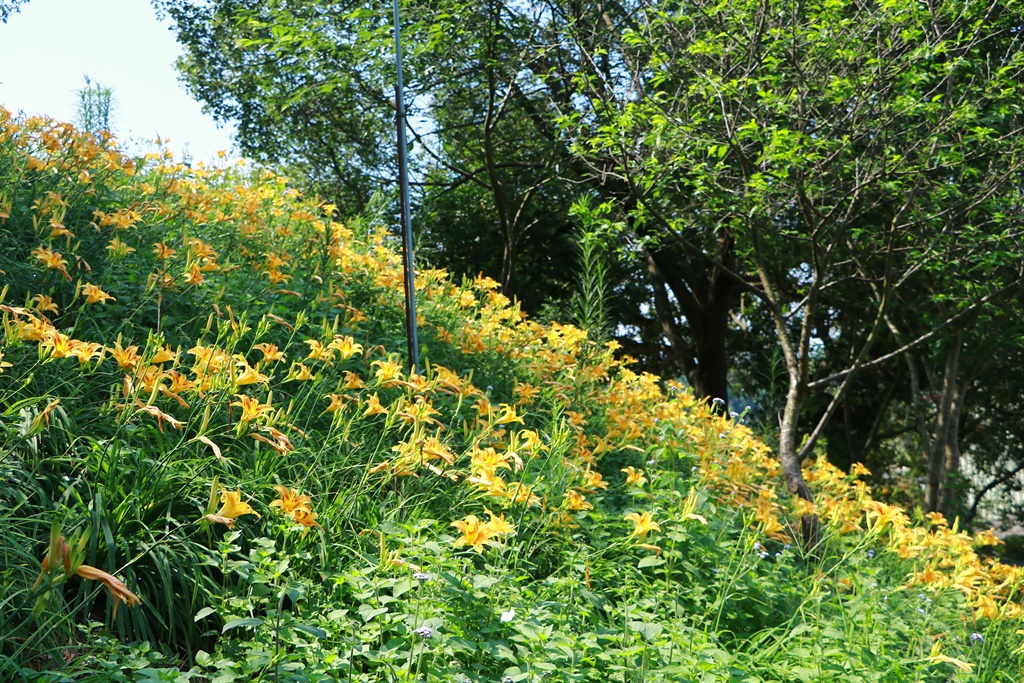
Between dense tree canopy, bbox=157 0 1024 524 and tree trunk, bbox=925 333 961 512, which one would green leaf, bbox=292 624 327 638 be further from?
tree trunk, bbox=925 333 961 512

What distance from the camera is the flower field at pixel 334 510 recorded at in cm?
226

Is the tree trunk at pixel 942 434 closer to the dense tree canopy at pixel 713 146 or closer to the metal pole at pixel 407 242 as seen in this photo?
the dense tree canopy at pixel 713 146

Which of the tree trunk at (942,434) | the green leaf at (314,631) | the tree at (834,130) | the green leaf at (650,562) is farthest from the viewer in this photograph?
the tree trunk at (942,434)

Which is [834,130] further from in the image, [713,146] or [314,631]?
[314,631]

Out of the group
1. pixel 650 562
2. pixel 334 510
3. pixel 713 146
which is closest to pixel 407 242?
pixel 334 510

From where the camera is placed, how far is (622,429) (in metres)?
3.85

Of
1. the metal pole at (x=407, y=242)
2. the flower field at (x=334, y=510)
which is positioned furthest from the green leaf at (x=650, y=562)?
the metal pole at (x=407, y=242)

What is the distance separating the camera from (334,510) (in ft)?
8.99

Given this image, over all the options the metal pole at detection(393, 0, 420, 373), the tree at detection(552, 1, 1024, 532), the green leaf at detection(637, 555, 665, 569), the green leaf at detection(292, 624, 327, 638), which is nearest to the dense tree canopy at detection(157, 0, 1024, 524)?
the tree at detection(552, 1, 1024, 532)

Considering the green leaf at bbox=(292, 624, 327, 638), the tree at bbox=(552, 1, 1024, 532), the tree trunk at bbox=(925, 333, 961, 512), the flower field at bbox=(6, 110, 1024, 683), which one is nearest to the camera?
the green leaf at bbox=(292, 624, 327, 638)

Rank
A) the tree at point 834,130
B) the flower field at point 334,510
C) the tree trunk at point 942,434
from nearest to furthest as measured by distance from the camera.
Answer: the flower field at point 334,510 → the tree at point 834,130 → the tree trunk at point 942,434

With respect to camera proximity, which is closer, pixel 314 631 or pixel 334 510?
pixel 314 631

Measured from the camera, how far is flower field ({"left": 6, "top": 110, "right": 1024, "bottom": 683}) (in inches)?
89.1

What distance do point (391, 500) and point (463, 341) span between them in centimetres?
147
